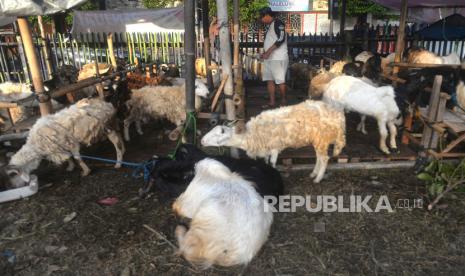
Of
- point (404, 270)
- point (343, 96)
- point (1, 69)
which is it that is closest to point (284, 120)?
point (343, 96)

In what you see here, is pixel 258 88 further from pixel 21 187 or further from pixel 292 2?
pixel 292 2

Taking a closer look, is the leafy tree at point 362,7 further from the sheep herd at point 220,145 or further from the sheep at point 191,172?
the sheep at point 191,172

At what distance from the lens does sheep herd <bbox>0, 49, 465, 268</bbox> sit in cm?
315

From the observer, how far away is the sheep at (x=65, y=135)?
4898 millimetres

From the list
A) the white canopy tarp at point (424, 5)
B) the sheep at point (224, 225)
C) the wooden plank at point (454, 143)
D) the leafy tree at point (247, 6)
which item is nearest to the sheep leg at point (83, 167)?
the sheep at point (224, 225)

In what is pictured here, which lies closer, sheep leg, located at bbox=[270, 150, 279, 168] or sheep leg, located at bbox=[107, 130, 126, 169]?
sheep leg, located at bbox=[270, 150, 279, 168]

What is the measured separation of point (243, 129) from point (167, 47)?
339 inches

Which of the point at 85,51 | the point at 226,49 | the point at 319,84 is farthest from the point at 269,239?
the point at 85,51

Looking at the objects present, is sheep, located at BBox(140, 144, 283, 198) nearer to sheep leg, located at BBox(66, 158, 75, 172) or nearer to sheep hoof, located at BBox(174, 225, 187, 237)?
sheep hoof, located at BBox(174, 225, 187, 237)

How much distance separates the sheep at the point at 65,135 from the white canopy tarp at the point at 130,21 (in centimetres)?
1155

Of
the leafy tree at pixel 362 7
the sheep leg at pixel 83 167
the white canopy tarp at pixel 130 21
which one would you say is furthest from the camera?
the leafy tree at pixel 362 7

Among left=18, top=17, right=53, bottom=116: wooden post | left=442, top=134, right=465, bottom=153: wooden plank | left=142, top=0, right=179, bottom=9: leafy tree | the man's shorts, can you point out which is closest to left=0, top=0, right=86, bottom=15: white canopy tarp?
left=18, top=17, right=53, bottom=116: wooden post

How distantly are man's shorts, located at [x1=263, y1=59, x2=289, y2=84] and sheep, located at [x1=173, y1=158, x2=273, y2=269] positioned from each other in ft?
17.2

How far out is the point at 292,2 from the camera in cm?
3080
